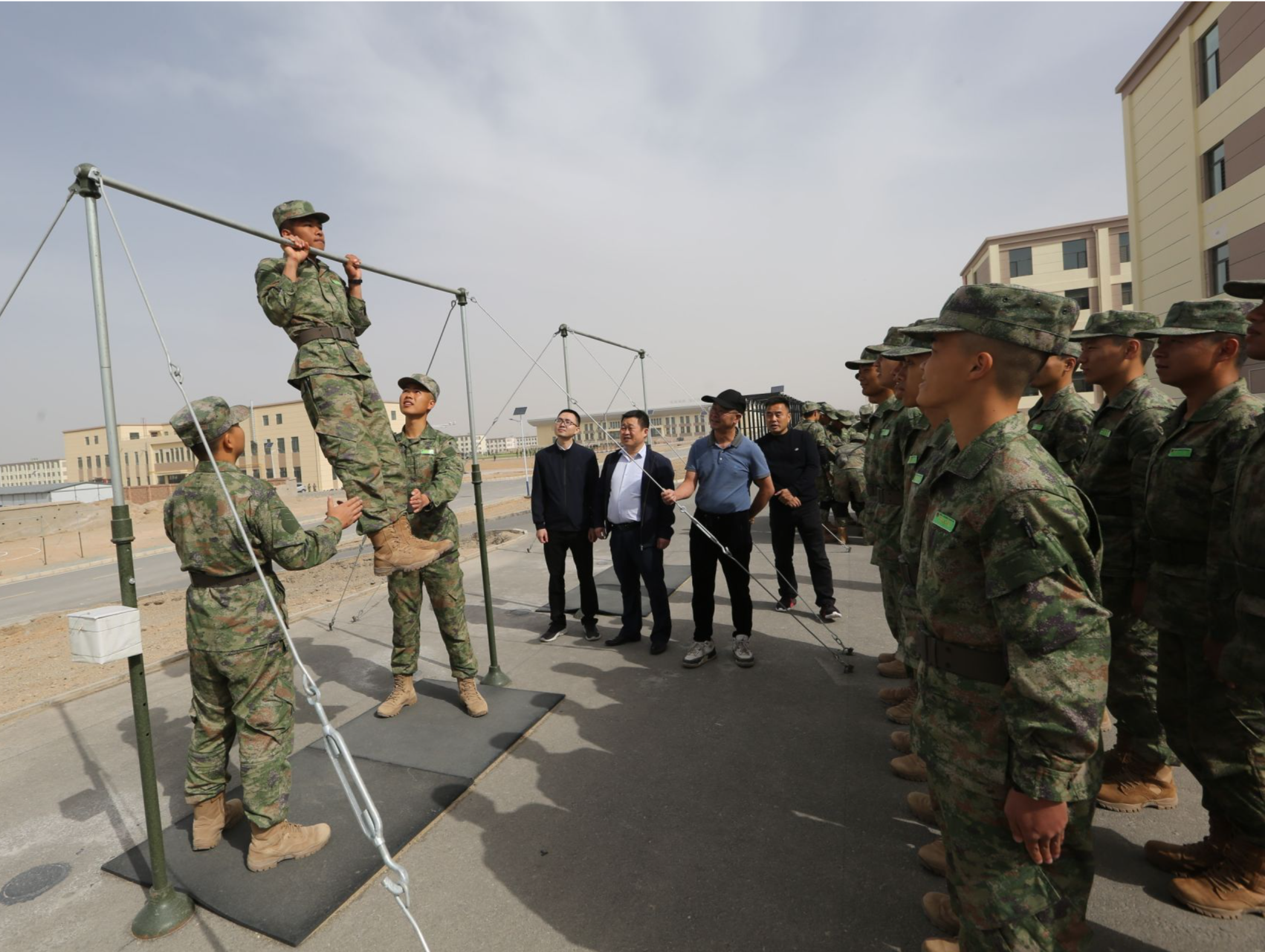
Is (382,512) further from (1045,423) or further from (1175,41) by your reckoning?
(1175,41)

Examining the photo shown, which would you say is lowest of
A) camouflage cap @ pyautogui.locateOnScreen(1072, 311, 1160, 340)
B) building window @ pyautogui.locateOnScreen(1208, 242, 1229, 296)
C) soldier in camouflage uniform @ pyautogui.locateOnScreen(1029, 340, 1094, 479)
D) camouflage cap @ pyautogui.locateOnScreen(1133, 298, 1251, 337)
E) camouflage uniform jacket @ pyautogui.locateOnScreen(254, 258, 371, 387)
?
soldier in camouflage uniform @ pyautogui.locateOnScreen(1029, 340, 1094, 479)

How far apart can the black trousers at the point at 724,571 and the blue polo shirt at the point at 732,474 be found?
85 millimetres

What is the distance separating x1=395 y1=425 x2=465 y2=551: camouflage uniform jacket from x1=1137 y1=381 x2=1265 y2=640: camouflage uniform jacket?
3794mm

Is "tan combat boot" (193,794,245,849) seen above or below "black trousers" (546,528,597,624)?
below

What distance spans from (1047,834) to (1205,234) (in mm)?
20857

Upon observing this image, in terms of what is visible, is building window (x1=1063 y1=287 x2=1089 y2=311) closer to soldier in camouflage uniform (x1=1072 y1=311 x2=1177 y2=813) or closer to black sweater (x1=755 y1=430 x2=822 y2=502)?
black sweater (x1=755 y1=430 x2=822 y2=502)

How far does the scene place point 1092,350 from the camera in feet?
10.8

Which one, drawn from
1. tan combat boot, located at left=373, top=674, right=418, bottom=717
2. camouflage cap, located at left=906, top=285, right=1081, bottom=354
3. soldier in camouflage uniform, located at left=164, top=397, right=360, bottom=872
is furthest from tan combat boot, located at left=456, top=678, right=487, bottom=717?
camouflage cap, located at left=906, top=285, right=1081, bottom=354

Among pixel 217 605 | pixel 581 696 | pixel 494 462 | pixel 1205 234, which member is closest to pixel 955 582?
pixel 217 605

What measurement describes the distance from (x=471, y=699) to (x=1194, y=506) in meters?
3.89

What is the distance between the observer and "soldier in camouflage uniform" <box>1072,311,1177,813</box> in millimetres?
2889

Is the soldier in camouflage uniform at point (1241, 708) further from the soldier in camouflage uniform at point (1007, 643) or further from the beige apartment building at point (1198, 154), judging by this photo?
the beige apartment building at point (1198, 154)

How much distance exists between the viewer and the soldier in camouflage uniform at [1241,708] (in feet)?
6.68

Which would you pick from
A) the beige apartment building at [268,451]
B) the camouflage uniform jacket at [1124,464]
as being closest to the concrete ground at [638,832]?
the camouflage uniform jacket at [1124,464]
